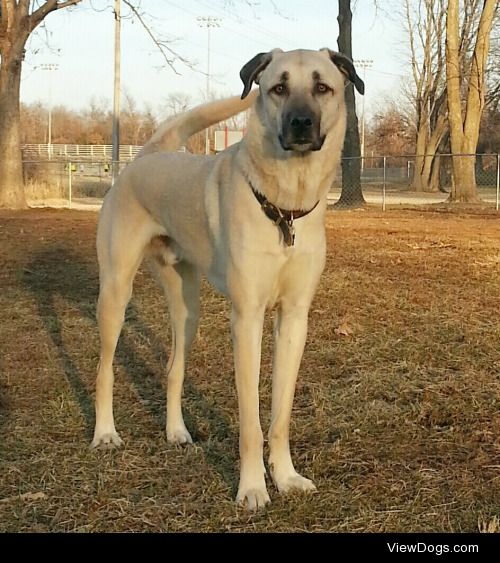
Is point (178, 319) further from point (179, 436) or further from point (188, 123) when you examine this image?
point (188, 123)

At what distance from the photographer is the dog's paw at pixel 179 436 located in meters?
4.07

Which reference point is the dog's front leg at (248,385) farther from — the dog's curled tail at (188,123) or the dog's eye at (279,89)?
the dog's curled tail at (188,123)

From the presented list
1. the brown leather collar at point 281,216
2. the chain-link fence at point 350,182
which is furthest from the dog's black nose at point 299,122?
the chain-link fence at point 350,182

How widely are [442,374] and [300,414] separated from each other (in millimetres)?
1160

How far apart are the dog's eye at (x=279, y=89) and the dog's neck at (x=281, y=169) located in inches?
5.8

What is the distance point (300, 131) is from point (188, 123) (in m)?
1.63

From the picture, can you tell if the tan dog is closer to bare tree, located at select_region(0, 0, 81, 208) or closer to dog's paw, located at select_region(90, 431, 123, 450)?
dog's paw, located at select_region(90, 431, 123, 450)

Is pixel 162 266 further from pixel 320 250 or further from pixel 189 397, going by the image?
pixel 320 250

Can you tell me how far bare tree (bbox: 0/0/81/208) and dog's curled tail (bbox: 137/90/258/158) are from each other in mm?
15427

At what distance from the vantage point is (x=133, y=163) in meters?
4.66

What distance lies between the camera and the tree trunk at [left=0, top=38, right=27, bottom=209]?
19188 mm

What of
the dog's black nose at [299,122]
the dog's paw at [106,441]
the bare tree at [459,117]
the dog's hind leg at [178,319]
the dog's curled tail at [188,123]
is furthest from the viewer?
the bare tree at [459,117]

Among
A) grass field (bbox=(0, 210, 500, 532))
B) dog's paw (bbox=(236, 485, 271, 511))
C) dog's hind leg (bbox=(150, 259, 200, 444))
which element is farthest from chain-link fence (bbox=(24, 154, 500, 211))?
dog's paw (bbox=(236, 485, 271, 511))

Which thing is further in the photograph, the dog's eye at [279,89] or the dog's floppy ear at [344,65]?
the dog's floppy ear at [344,65]
